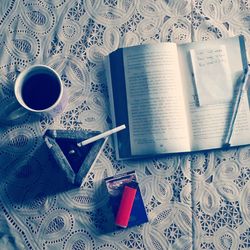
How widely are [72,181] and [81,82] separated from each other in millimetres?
206

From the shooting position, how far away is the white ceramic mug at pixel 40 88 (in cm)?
74

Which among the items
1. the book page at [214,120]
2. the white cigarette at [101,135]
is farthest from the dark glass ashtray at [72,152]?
the book page at [214,120]

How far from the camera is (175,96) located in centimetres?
80

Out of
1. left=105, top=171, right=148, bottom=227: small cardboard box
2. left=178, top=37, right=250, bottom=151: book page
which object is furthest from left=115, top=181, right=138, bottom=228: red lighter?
left=178, top=37, right=250, bottom=151: book page

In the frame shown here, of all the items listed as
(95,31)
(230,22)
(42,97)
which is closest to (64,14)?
(95,31)

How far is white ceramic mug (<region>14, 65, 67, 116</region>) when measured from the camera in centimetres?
74

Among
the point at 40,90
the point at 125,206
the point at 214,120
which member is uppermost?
the point at 40,90

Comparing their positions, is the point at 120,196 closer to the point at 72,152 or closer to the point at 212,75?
the point at 72,152

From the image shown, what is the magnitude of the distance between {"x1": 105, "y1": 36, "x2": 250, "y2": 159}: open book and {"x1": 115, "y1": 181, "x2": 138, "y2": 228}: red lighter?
7cm

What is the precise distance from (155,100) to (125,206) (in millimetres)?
209

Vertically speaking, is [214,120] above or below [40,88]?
below

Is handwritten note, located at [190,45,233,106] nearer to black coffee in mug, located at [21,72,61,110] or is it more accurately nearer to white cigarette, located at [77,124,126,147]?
white cigarette, located at [77,124,126,147]

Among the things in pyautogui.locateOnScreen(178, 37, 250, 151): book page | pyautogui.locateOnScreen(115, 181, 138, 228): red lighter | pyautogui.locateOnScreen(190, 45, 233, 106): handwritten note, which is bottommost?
pyautogui.locateOnScreen(115, 181, 138, 228): red lighter

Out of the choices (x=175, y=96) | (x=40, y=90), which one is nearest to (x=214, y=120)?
(x=175, y=96)
